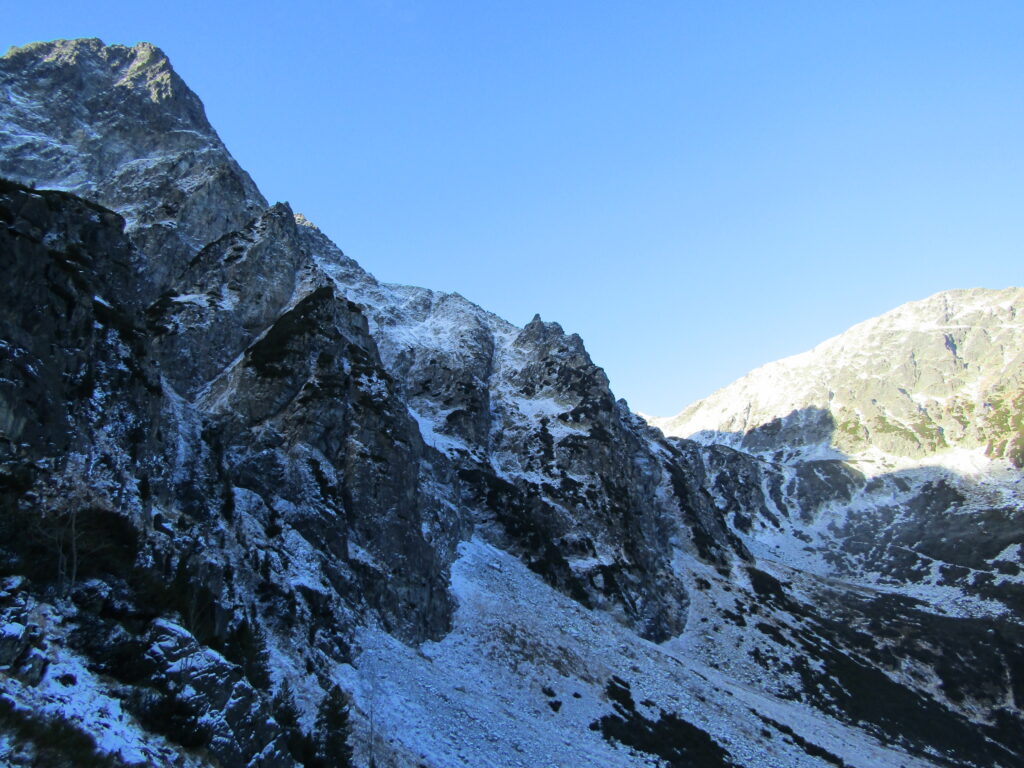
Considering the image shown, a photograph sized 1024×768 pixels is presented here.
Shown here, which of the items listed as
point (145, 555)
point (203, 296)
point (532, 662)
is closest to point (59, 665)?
point (145, 555)

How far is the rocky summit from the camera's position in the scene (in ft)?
71.3

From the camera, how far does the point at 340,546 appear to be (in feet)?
153

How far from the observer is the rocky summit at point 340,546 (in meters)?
21.7

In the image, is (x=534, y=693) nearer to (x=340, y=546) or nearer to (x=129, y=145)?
(x=340, y=546)

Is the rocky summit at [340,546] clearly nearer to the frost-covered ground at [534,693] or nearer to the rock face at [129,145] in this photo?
the frost-covered ground at [534,693]

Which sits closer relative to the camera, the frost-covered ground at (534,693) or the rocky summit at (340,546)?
the rocky summit at (340,546)

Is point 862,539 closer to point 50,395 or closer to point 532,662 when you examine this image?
point 532,662

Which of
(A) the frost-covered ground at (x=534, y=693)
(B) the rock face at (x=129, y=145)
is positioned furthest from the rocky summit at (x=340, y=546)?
(B) the rock face at (x=129, y=145)

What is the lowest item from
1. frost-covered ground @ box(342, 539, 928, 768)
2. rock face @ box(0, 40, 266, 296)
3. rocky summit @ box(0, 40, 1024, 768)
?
frost-covered ground @ box(342, 539, 928, 768)

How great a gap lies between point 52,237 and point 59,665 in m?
27.4

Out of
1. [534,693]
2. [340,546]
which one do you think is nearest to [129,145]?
[340,546]

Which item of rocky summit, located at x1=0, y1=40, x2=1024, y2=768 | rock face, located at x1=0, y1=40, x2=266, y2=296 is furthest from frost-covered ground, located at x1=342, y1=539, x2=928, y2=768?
rock face, located at x1=0, y1=40, x2=266, y2=296

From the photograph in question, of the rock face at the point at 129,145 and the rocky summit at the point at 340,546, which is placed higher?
the rock face at the point at 129,145

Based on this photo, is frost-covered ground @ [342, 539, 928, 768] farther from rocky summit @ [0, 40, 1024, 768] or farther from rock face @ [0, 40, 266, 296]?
rock face @ [0, 40, 266, 296]
